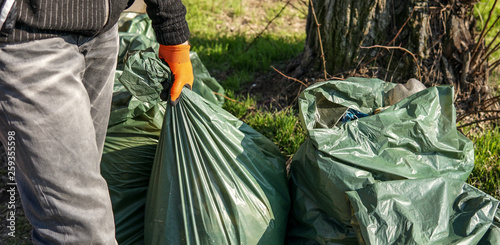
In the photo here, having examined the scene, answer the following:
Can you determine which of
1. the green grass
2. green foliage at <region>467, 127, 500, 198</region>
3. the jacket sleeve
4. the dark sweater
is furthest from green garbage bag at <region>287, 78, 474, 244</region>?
the green grass

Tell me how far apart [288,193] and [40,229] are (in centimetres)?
100

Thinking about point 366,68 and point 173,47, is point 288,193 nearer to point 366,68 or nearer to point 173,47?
point 173,47

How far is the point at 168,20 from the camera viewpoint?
1.86 m

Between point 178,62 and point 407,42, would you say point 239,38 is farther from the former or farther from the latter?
point 178,62

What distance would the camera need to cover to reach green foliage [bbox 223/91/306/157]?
2605 millimetres

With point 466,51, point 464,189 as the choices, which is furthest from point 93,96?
point 466,51

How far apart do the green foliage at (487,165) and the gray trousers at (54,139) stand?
5.83 ft

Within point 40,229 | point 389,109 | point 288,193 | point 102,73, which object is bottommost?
point 288,193

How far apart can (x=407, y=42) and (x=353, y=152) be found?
44.8 inches

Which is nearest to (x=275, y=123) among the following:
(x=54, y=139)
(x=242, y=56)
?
(x=242, y=56)

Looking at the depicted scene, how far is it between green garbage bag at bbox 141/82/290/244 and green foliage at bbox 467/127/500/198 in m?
1.06

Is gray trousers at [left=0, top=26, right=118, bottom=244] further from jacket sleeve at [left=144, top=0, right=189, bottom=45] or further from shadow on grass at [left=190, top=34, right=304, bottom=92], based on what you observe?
shadow on grass at [left=190, top=34, right=304, bottom=92]

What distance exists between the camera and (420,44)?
260 centimetres

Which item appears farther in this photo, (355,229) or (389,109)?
(389,109)
